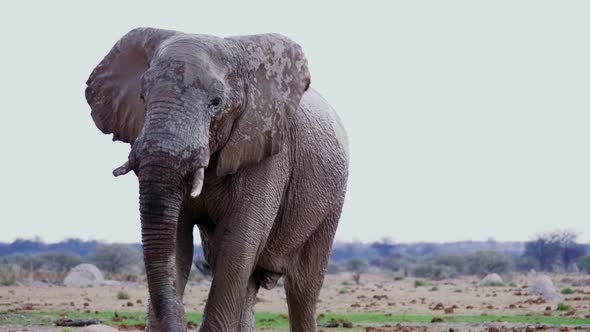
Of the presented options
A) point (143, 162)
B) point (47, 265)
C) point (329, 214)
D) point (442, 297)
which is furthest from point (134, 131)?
point (47, 265)

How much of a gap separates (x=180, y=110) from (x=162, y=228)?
0.65 m

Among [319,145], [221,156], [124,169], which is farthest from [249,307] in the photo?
[124,169]

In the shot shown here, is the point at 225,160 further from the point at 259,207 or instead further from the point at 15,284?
the point at 15,284

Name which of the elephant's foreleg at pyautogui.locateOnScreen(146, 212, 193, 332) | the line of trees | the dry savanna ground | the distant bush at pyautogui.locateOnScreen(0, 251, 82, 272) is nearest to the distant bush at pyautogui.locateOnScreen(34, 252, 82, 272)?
the distant bush at pyautogui.locateOnScreen(0, 251, 82, 272)

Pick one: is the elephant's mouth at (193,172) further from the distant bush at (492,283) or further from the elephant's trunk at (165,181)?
the distant bush at (492,283)

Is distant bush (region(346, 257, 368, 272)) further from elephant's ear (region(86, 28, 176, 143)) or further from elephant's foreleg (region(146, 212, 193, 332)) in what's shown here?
elephant's foreleg (region(146, 212, 193, 332))

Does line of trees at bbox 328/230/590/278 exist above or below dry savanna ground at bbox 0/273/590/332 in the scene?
above

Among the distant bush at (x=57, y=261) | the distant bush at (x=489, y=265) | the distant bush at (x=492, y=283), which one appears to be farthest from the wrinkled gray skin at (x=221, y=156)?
the distant bush at (x=489, y=265)

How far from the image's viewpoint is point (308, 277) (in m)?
8.92

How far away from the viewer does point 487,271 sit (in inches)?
2162

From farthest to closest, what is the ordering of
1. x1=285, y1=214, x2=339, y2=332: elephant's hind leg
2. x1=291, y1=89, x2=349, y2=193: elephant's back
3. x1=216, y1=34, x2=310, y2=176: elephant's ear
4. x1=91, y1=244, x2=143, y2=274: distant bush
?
x1=91, y1=244, x2=143, y2=274: distant bush < x1=285, y1=214, x2=339, y2=332: elephant's hind leg < x1=291, y1=89, x2=349, y2=193: elephant's back < x1=216, y1=34, x2=310, y2=176: elephant's ear

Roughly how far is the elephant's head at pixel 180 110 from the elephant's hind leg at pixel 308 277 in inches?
66.5

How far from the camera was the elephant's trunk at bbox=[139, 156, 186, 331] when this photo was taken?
614 cm

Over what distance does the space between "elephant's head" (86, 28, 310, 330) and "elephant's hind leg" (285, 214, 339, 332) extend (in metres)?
1.69
